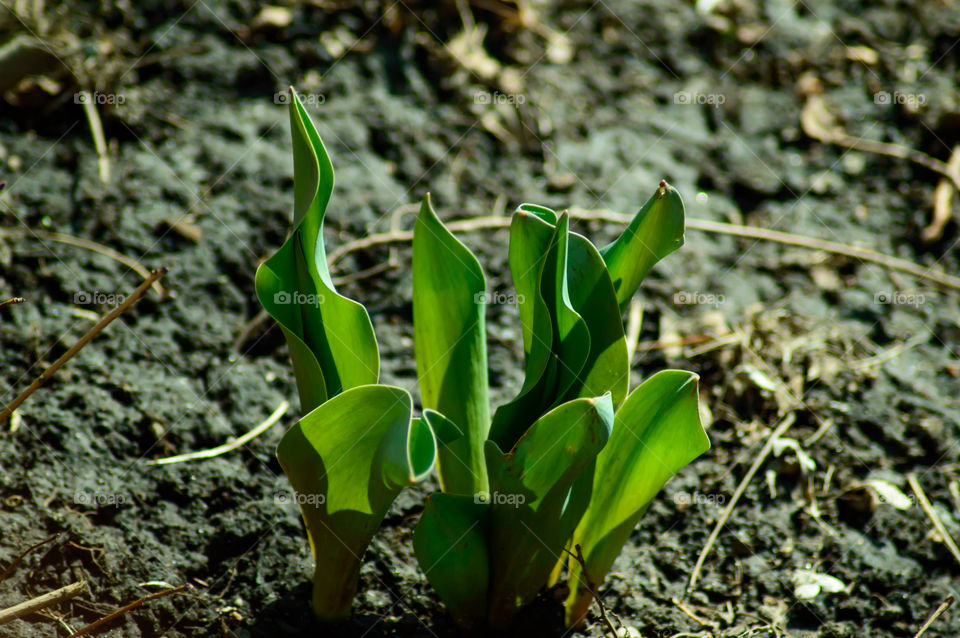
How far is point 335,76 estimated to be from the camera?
240cm

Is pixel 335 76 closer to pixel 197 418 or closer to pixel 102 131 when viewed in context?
pixel 102 131

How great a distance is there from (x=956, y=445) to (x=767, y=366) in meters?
0.44

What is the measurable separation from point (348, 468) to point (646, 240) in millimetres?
519

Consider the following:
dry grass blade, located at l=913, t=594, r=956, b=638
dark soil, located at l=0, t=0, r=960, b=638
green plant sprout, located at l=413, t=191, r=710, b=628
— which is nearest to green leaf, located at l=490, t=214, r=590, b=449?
green plant sprout, located at l=413, t=191, r=710, b=628

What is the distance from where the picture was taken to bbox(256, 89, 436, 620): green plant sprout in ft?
3.10

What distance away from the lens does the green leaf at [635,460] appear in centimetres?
109

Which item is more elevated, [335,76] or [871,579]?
[335,76]

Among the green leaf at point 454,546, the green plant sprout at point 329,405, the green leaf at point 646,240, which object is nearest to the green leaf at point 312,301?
the green plant sprout at point 329,405

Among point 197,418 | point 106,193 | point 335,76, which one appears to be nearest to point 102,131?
point 106,193

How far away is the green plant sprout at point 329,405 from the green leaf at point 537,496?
0.53ft

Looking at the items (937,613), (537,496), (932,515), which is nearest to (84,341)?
(537,496)

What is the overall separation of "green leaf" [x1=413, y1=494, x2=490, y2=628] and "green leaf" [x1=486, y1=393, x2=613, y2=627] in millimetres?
24

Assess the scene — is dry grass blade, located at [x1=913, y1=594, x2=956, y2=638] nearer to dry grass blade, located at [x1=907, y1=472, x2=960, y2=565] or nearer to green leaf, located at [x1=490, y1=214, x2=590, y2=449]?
dry grass blade, located at [x1=907, y1=472, x2=960, y2=565]

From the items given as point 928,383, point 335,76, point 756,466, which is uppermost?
point 335,76
